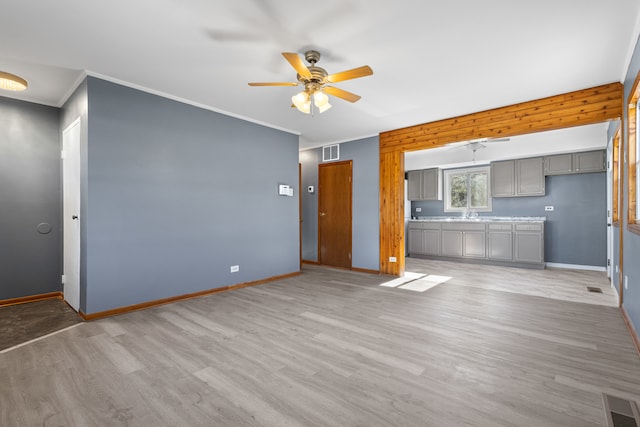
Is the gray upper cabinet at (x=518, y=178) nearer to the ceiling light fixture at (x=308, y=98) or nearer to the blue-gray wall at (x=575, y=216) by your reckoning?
the blue-gray wall at (x=575, y=216)

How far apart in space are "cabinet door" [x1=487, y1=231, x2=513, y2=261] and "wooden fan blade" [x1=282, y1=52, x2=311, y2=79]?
5.70 metres

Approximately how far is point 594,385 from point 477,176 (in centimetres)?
632

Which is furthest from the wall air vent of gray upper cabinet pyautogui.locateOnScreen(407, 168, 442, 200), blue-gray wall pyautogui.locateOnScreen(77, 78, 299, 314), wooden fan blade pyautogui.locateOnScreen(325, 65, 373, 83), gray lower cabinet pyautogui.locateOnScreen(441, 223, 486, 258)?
wooden fan blade pyautogui.locateOnScreen(325, 65, 373, 83)

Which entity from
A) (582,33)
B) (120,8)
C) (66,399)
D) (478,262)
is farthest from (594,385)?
(478,262)

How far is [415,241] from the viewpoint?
25.0 ft

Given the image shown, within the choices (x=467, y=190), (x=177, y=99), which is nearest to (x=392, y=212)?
(x=467, y=190)

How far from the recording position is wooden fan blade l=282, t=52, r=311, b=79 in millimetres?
2281

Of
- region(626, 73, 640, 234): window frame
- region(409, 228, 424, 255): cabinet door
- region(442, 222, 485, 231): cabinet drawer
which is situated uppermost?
region(626, 73, 640, 234): window frame

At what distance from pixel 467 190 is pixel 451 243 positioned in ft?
5.02

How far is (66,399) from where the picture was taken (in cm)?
180

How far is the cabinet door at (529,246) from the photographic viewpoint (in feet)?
19.7

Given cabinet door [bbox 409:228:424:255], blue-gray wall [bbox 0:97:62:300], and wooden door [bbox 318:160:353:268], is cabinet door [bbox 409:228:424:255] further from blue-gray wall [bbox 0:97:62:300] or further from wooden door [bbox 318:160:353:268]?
blue-gray wall [bbox 0:97:62:300]


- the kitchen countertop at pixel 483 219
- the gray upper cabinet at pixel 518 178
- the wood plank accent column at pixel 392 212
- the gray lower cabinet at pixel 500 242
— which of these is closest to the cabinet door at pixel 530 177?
the gray upper cabinet at pixel 518 178

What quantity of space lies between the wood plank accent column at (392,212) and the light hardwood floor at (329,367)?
1.74m
